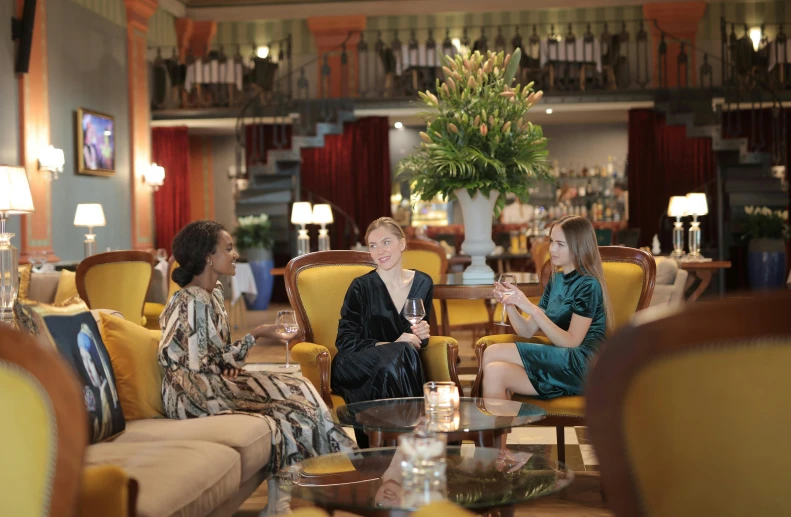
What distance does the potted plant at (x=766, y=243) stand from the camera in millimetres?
11352

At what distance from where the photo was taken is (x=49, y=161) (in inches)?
379

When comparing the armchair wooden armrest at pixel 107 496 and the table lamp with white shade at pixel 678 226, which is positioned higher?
the table lamp with white shade at pixel 678 226

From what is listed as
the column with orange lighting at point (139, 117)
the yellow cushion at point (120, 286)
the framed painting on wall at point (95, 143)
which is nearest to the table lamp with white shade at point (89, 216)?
the framed painting on wall at point (95, 143)

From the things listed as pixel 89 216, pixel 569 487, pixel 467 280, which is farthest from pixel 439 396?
pixel 89 216

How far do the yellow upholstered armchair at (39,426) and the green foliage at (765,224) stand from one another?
1113cm

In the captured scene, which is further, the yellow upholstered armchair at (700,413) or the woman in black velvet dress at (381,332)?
the woman in black velvet dress at (381,332)

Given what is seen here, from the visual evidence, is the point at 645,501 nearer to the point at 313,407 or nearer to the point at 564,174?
the point at 313,407

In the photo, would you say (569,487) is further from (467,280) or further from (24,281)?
(24,281)

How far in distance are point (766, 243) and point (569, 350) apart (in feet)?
29.5

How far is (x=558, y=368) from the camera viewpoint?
11.3ft

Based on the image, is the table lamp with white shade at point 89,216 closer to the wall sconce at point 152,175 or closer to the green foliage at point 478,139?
the wall sconce at point 152,175

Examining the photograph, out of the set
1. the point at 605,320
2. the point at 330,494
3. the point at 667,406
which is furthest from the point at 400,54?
the point at 667,406

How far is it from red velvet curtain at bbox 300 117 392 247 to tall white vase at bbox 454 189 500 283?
9.00 m

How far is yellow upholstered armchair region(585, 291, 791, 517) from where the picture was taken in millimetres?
1233
